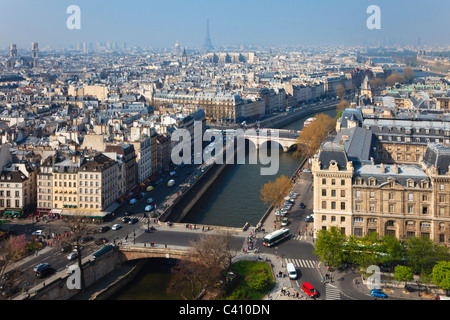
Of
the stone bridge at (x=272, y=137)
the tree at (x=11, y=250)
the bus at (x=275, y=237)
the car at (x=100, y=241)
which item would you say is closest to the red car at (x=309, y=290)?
the bus at (x=275, y=237)

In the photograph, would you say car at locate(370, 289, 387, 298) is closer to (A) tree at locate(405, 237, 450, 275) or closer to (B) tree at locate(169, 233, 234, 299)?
(A) tree at locate(405, 237, 450, 275)

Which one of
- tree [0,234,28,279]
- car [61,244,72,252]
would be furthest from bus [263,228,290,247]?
tree [0,234,28,279]

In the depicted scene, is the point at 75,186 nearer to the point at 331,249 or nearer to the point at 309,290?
the point at 331,249

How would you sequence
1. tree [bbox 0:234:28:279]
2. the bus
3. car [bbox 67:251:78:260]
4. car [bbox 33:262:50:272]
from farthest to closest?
the bus < car [bbox 67:251:78:260] < car [bbox 33:262:50:272] < tree [bbox 0:234:28:279]

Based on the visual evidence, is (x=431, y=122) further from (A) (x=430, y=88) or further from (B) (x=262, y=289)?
(A) (x=430, y=88)

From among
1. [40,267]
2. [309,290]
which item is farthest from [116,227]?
[309,290]
